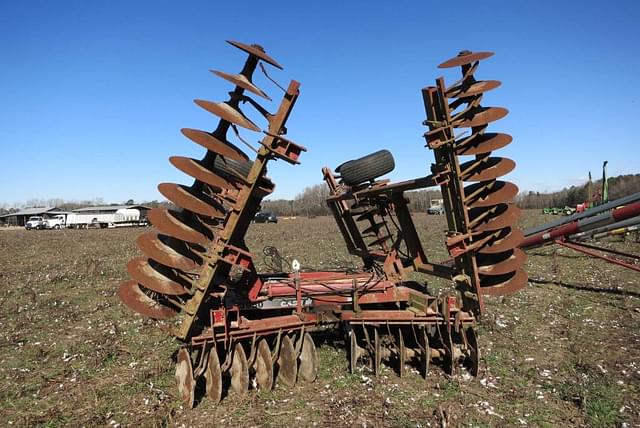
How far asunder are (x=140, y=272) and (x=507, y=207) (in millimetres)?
5812

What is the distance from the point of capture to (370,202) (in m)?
8.50

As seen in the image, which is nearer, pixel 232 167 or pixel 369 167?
pixel 232 167

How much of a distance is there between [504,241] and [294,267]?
11.5 ft

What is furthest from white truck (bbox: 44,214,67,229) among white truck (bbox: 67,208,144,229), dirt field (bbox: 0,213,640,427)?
dirt field (bbox: 0,213,640,427)

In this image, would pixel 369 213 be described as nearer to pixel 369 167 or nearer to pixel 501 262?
pixel 369 167

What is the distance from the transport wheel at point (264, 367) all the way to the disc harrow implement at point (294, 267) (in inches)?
0.7

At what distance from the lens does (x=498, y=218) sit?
6.84 meters

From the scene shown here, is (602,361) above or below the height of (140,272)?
below

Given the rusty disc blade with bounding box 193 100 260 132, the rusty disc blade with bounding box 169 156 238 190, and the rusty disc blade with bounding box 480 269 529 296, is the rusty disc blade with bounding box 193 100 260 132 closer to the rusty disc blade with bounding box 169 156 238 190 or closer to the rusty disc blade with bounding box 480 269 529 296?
the rusty disc blade with bounding box 169 156 238 190

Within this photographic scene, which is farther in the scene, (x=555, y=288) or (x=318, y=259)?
(x=318, y=259)

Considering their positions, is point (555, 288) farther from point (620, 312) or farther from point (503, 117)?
point (503, 117)

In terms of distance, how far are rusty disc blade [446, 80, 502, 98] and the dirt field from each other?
4.56m

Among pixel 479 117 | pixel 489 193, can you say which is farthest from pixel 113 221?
pixel 479 117

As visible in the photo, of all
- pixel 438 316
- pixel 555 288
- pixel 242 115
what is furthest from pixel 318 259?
pixel 242 115
